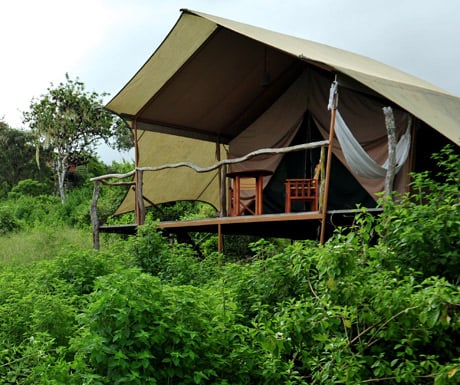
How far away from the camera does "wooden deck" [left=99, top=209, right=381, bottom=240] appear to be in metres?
7.55

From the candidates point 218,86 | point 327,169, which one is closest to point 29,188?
point 218,86

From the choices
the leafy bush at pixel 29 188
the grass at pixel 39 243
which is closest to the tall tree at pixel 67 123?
the leafy bush at pixel 29 188

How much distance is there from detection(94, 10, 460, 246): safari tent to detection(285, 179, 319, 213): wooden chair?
0.36 feet

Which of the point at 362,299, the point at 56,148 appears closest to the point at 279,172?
the point at 362,299

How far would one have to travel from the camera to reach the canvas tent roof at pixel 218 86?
7.59 metres

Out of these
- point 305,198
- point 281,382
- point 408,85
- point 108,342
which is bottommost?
point 281,382

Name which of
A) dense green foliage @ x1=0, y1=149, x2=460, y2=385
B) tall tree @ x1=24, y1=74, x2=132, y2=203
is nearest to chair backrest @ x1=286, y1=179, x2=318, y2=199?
dense green foliage @ x1=0, y1=149, x2=460, y2=385

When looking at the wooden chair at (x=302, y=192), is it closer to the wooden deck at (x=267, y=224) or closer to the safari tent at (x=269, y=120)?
the safari tent at (x=269, y=120)

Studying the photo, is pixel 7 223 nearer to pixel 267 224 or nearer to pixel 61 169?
pixel 61 169

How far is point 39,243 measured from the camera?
1418 cm

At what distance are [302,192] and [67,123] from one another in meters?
13.2

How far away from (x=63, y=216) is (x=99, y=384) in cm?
1535

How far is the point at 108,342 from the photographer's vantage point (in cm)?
364

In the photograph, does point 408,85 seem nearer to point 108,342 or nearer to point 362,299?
point 362,299
